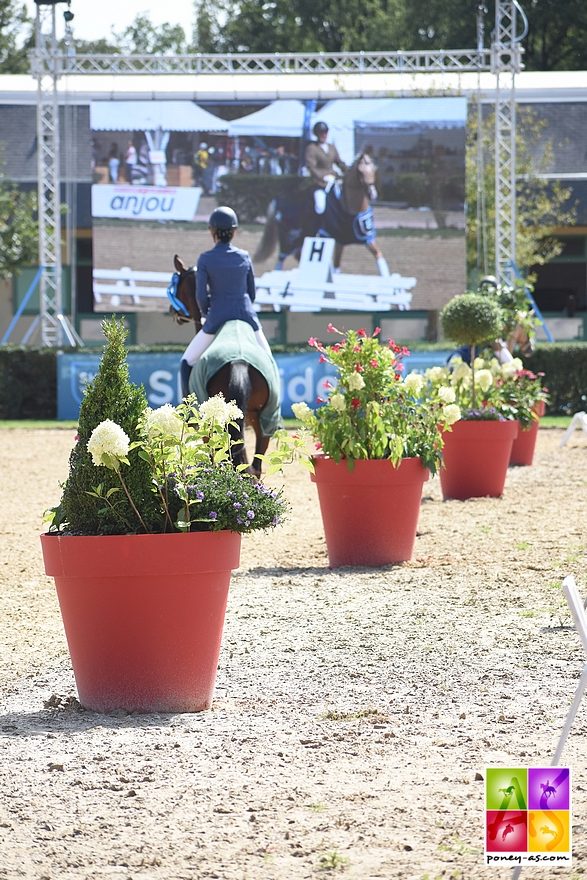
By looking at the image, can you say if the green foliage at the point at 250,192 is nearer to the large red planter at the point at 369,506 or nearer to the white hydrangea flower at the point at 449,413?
the white hydrangea flower at the point at 449,413

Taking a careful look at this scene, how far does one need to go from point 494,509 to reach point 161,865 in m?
8.00

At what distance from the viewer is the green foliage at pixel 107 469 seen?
197 inches

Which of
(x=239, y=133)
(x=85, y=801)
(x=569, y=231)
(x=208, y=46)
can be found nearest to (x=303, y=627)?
(x=85, y=801)

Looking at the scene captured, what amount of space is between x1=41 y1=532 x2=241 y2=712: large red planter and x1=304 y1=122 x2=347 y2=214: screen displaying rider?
802 inches

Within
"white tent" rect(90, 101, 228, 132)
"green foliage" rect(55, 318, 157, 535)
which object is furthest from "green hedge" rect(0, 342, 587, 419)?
"green foliage" rect(55, 318, 157, 535)

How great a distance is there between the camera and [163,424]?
5023 mm

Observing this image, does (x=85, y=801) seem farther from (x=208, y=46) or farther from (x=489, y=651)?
(x=208, y=46)

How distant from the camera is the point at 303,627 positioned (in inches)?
258

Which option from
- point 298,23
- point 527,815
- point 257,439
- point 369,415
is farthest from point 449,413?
point 298,23

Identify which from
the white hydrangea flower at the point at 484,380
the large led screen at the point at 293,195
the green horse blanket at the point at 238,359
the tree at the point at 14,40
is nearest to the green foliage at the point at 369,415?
the green horse blanket at the point at 238,359

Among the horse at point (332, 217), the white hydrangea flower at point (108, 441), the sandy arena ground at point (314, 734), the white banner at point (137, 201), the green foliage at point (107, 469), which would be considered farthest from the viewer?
the horse at point (332, 217)

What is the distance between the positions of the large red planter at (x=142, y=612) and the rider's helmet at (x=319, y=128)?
20.5 meters

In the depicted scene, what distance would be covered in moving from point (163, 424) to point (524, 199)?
25449 mm

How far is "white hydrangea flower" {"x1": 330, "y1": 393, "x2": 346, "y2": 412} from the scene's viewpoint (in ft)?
26.8
